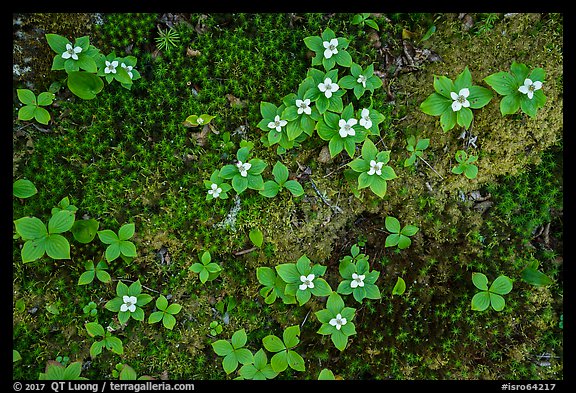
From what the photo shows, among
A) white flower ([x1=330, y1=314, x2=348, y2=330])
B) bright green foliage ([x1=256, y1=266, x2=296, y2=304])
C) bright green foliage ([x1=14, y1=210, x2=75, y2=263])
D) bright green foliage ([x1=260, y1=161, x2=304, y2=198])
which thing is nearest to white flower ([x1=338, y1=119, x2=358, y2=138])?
bright green foliage ([x1=260, y1=161, x2=304, y2=198])

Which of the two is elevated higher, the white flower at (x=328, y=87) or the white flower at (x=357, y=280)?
the white flower at (x=328, y=87)

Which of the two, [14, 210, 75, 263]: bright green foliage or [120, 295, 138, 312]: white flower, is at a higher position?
[14, 210, 75, 263]: bright green foliage

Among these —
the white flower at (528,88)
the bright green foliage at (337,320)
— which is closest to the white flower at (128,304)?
the bright green foliage at (337,320)

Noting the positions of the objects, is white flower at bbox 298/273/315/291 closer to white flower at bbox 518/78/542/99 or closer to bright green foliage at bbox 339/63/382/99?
bright green foliage at bbox 339/63/382/99

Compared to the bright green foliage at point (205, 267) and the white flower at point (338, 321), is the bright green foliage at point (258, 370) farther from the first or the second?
the bright green foliage at point (205, 267)

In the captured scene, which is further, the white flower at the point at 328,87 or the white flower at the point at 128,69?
the white flower at the point at 128,69

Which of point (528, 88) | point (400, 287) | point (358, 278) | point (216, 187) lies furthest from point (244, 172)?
point (528, 88)

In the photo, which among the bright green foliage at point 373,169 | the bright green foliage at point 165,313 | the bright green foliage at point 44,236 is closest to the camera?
the bright green foliage at point 44,236
